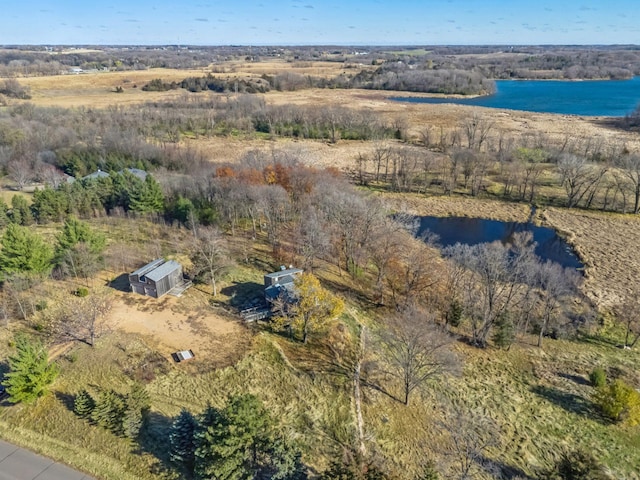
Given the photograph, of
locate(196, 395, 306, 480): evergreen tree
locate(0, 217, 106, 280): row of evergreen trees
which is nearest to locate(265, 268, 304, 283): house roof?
locate(196, 395, 306, 480): evergreen tree

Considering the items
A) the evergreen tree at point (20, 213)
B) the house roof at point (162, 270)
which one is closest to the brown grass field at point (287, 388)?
the house roof at point (162, 270)

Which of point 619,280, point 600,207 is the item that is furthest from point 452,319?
point 600,207

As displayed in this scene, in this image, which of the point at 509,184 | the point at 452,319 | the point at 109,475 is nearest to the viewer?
the point at 109,475

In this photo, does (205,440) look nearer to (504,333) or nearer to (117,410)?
(117,410)

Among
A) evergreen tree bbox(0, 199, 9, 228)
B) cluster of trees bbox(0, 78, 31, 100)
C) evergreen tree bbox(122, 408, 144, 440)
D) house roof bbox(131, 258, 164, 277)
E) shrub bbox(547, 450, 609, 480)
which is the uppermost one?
cluster of trees bbox(0, 78, 31, 100)

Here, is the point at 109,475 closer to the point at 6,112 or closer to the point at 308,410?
the point at 308,410

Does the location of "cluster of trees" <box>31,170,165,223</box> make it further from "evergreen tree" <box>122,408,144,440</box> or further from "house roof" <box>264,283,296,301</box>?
"evergreen tree" <box>122,408,144,440</box>

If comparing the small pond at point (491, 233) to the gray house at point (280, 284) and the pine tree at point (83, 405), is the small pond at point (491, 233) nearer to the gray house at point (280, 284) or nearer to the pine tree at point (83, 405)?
the gray house at point (280, 284)

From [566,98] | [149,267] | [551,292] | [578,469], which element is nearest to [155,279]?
[149,267]
